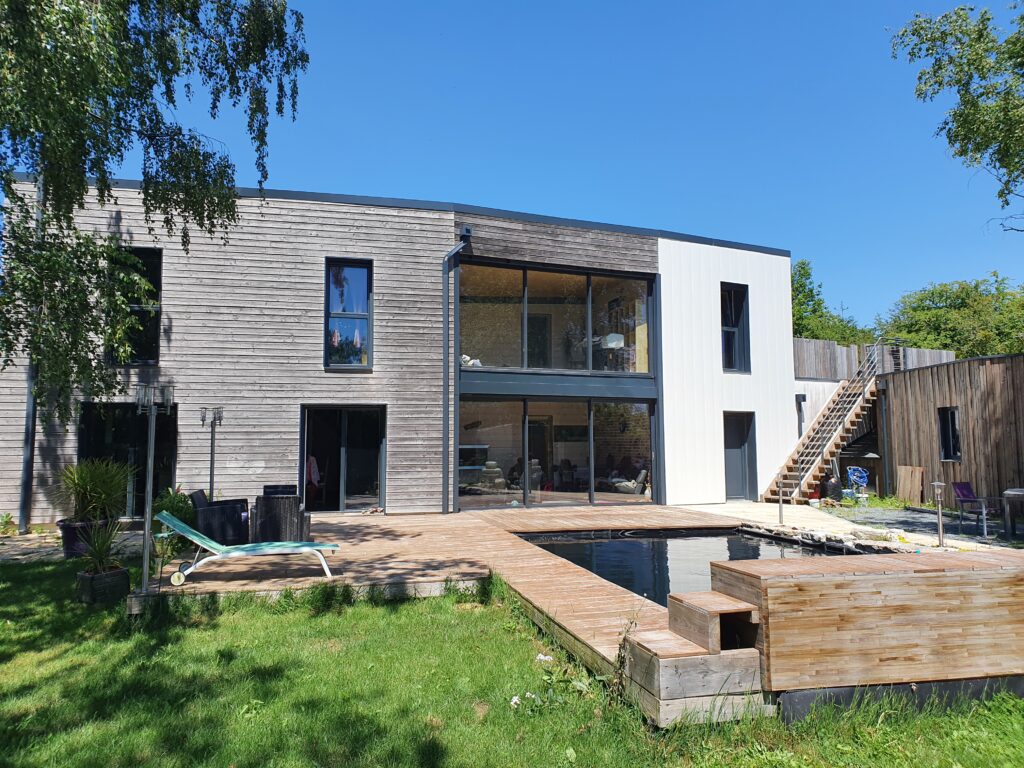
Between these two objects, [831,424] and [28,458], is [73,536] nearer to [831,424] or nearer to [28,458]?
[28,458]

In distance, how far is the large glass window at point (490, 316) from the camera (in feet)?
39.4

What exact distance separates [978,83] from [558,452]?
397 inches

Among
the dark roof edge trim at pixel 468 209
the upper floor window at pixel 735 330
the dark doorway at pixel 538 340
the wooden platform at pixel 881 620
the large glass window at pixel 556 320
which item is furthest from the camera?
the upper floor window at pixel 735 330

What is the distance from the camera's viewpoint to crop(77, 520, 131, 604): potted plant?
5.19m

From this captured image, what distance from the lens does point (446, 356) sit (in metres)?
11.6

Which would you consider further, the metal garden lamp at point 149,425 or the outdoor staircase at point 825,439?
the outdoor staircase at point 825,439

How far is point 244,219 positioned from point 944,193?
60.5 ft

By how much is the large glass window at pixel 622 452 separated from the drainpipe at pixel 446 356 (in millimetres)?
3455

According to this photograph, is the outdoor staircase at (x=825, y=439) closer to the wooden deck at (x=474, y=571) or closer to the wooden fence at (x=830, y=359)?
the wooden fence at (x=830, y=359)

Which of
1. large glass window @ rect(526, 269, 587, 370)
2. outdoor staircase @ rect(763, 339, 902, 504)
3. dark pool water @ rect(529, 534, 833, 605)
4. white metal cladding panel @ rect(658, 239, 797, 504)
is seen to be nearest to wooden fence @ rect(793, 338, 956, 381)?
outdoor staircase @ rect(763, 339, 902, 504)

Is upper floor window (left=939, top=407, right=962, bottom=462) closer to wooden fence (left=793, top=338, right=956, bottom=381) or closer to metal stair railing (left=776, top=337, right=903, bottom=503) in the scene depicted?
metal stair railing (left=776, top=337, right=903, bottom=503)

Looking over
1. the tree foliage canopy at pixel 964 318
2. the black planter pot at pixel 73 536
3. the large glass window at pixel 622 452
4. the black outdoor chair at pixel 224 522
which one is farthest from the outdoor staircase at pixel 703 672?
the tree foliage canopy at pixel 964 318

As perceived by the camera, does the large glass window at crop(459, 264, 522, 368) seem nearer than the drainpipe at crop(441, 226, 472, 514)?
No

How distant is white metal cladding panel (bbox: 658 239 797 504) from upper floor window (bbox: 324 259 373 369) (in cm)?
657
